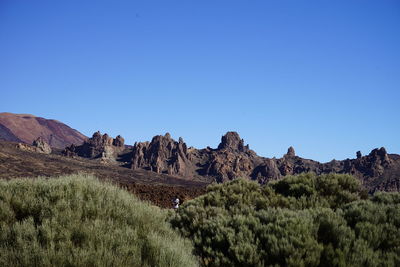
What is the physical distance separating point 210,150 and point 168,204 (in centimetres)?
16205

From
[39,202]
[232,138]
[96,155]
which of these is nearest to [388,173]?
[232,138]

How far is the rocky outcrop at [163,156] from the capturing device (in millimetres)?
151375

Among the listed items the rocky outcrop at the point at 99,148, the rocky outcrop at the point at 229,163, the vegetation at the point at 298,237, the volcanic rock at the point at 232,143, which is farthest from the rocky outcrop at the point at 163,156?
→ the vegetation at the point at 298,237

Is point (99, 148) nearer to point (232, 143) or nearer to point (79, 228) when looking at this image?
point (232, 143)

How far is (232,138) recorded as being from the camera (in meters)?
190

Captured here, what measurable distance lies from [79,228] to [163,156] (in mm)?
154547

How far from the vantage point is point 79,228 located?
18.8 ft

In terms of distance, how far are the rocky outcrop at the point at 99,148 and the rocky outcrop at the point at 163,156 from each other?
42.9 ft

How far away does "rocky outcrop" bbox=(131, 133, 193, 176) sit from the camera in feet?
497

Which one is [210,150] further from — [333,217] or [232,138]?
[333,217]

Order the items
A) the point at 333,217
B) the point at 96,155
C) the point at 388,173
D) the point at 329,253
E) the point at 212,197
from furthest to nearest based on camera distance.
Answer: the point at 96,155
the point at 388,173
the point at 212,197
the point at 333,217
the point at 329,253

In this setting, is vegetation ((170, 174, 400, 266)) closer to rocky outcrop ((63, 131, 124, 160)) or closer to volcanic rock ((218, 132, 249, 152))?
rocky outcrop ((63, 131, 124, 160))

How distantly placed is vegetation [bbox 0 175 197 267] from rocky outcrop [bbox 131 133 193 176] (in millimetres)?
140449

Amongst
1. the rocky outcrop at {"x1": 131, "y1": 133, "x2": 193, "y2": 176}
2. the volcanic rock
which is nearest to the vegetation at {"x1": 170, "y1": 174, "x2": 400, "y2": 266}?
the rocky outcrop at {"x1": 131, "y1": 133, "x2": 193, "y2": 176}
